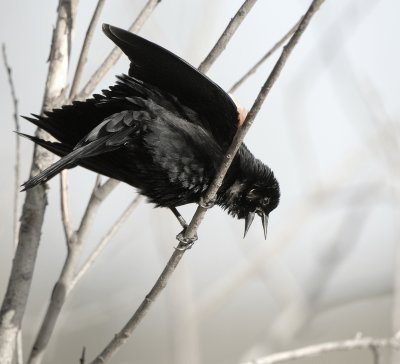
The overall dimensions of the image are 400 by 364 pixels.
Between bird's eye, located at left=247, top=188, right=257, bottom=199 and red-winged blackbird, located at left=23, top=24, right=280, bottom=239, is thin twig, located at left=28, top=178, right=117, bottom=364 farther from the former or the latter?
bird's eye, located at left=247, top=188, right=257, bottom=199

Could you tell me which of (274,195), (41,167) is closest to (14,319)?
(41,167)

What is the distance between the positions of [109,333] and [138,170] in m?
1.38

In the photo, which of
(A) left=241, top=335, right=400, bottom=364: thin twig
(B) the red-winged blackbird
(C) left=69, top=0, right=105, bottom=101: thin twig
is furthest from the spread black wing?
(A) left=241, top=335, right=400, bottom=364: thin twig

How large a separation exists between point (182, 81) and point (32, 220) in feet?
2.94

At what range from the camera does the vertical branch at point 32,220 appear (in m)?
2.99

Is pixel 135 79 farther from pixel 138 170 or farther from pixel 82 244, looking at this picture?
pixel 82 244

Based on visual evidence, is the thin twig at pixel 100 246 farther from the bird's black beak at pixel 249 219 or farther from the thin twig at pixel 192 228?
the bird's black beak at pixel 249 219

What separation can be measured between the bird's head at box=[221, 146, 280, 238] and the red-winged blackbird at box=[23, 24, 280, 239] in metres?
0.08

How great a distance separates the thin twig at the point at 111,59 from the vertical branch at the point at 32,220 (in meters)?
0.13

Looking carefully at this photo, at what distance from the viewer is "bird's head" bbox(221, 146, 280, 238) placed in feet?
11.6

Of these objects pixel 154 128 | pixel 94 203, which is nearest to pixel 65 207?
pixel 94 203

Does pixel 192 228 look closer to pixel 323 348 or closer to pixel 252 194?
pixel 323 348

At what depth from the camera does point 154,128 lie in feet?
10.4

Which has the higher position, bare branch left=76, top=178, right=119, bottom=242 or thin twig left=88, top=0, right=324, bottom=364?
bare branch left=76, top=178, right=119, bottom=242
